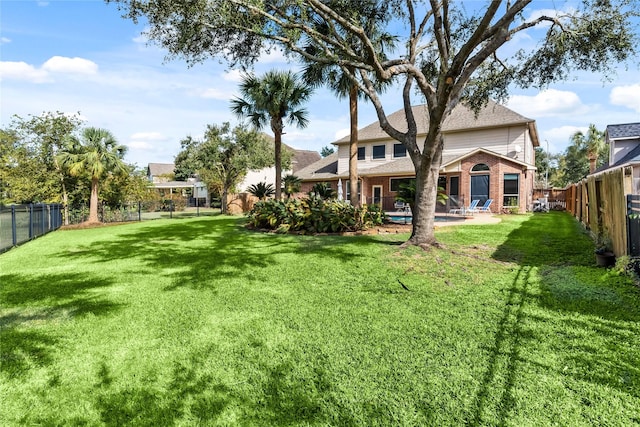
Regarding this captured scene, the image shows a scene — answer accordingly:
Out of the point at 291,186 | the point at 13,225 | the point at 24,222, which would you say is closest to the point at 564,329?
the point at 13,225

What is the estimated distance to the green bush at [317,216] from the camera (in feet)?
40.9

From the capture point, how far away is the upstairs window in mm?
26281

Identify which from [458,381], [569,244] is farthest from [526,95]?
[458,381]

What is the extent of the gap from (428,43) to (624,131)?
48.7 ft

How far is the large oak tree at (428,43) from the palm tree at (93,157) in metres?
12.7

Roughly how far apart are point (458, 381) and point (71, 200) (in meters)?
23.5

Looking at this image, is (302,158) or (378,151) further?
(302,158)

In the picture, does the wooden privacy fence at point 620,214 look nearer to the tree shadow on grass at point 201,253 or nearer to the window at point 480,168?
the tree shadow on grass at point 201,253

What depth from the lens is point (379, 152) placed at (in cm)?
2648

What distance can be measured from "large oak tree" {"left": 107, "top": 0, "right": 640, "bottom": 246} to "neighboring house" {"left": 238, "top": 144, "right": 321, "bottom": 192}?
76.6 feet

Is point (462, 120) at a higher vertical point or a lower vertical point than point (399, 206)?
higher

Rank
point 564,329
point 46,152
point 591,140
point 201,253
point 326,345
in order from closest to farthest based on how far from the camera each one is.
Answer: point 326,345
point 564,329
point 201,253
point 46,152
point 591,140

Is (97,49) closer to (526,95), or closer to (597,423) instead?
(526,95)

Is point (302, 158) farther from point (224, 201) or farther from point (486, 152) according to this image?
point (486, 152)
